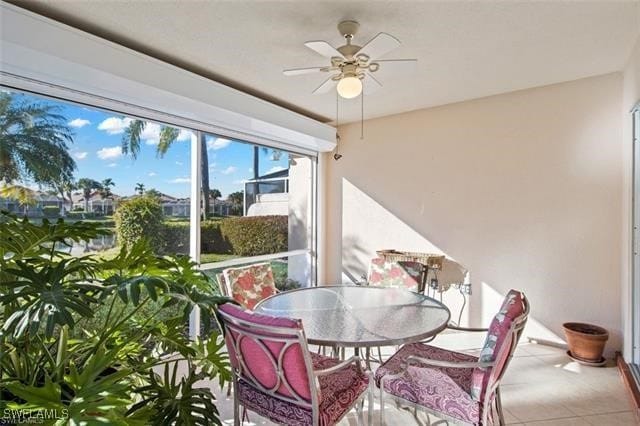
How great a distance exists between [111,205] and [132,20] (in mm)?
1340

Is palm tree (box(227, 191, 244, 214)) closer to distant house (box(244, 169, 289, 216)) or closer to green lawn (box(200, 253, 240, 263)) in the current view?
distant house (box(244, 169, 289, 216))

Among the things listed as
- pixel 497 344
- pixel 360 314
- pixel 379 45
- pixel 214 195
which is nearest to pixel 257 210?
pixel 214 195

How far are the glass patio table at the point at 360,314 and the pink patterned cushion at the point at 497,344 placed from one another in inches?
11.0

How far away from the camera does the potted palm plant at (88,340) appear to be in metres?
1.06

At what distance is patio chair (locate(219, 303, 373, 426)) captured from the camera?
58.5 inches

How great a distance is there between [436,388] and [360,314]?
1.93ft

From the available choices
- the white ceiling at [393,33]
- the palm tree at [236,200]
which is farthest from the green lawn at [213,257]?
the white ceiling at [393,33]

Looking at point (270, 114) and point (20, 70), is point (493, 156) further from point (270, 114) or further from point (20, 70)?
point (20, 70)

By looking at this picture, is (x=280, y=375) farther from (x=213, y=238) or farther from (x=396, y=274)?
(x=213, y=238)

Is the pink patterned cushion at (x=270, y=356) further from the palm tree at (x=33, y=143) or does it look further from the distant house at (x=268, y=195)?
the distant house at (x=268, y=195)

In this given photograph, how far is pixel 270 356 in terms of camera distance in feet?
5.08

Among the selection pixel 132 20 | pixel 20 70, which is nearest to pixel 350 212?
pixel 132 20

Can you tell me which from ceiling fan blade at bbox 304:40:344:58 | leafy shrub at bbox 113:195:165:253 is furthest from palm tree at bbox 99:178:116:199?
ceiling fan blade at bbox 304:40:344:58

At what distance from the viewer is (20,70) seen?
1.98 metres
